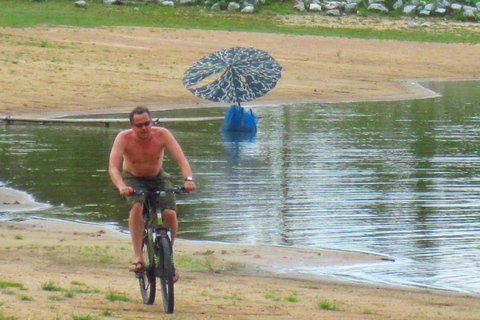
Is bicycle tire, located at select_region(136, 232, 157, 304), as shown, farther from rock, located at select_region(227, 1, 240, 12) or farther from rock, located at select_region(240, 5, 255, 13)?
rock, located at select_region(227, 1, 240, 12)

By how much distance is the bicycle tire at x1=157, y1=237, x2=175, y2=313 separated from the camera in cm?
637

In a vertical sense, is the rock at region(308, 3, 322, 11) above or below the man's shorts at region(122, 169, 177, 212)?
below

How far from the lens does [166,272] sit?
21.1 ft

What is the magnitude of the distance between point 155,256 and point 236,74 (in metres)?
12.7

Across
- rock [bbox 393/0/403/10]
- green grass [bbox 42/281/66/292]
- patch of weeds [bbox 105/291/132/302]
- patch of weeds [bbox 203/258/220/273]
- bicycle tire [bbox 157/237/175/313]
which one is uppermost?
bicycle tire [bbox 157/237/175/313]

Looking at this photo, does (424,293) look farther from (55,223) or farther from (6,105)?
(6,105)

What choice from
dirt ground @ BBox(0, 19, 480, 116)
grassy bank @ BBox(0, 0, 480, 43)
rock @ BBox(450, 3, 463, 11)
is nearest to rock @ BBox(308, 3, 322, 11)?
grassy bank @ BBox(0, 0, 480, 43)

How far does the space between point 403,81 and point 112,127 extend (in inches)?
596

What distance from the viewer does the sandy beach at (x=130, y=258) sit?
21.9ft

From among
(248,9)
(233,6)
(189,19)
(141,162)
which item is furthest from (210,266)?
(233,6)

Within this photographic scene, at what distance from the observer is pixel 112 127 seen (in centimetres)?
1978

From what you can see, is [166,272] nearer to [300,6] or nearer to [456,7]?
[300,6]

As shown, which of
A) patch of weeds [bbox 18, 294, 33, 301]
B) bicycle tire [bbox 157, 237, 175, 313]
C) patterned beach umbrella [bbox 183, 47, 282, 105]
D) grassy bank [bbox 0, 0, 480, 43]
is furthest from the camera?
grassy bank [bbox 0, 0, 480, 43]

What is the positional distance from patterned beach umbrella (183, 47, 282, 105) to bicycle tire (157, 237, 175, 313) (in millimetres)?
12631
